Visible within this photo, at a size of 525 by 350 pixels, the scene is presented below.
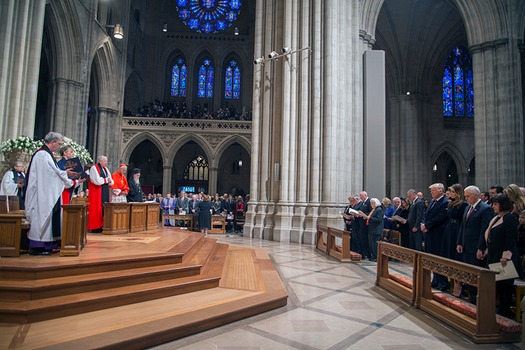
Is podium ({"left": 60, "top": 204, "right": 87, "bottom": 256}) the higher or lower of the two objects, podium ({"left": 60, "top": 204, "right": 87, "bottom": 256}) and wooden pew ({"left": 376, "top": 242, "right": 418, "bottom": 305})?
the higher

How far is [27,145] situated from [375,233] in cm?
894

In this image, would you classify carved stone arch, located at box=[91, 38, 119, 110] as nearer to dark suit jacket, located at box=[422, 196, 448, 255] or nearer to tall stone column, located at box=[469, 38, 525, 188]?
tall stone column, located at box=[469, 38, 525, 188]

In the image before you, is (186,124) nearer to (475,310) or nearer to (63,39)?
(63,39)

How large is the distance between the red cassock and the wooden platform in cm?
159

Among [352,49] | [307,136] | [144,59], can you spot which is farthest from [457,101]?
[144,59]

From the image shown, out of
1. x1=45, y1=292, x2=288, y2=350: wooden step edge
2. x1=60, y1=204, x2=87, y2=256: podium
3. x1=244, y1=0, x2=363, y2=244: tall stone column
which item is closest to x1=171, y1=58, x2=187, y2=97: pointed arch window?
x1=244, y1=0, x2=363, y2=244: tall stone column

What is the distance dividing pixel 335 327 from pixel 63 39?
18356 millimetres

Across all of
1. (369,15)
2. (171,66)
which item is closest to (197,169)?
(171,66)

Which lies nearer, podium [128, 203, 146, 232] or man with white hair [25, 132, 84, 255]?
man with white hair [25, 132, 84, 255]

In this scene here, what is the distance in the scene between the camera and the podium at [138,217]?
7.48m

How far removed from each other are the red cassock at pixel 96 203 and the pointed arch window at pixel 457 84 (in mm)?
22953

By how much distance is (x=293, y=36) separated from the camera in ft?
41.3

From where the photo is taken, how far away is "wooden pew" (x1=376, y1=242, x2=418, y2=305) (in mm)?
4713

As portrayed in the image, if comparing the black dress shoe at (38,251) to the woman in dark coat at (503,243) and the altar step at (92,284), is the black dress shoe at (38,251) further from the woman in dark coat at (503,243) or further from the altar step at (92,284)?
the woman in dark coat at (503,243)
